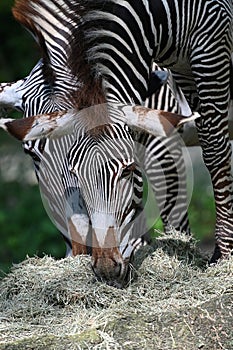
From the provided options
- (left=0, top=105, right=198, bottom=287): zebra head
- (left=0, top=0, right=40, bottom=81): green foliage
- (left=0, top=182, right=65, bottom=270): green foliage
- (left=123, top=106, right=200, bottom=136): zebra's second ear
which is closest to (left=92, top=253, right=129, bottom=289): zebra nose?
(left=0, top=105, right=198, bottom=287): zebra head

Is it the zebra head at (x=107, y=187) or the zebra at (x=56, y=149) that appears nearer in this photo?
the zebra head at (x=107, y=187)

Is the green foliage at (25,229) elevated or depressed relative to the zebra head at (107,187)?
depressed

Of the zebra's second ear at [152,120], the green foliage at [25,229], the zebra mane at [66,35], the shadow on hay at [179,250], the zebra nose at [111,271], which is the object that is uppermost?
the zebra mane at [66,35]

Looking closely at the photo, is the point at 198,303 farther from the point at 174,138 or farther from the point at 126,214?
the point at 174,138

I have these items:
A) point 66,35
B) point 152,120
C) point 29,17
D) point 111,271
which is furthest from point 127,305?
point 29,17

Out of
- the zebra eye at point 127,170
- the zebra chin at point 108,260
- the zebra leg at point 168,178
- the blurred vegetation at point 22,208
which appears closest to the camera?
the zebra chin at point 108,260

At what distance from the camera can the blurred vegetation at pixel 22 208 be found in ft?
38.8

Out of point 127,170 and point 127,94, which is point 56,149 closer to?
point 127,94

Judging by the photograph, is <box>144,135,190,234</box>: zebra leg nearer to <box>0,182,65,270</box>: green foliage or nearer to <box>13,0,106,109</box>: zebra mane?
<box>13,0,106,109</box>: zebra mane

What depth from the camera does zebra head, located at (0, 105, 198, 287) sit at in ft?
17.8

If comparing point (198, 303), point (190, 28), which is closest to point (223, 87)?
point (190, 28)

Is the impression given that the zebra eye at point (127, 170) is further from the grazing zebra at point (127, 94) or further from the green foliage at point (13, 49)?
the green foliage at point (13, 49)

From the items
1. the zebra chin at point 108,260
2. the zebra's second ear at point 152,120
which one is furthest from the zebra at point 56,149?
the zebra chin at point 108,260

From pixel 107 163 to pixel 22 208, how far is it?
7240 millimetres
